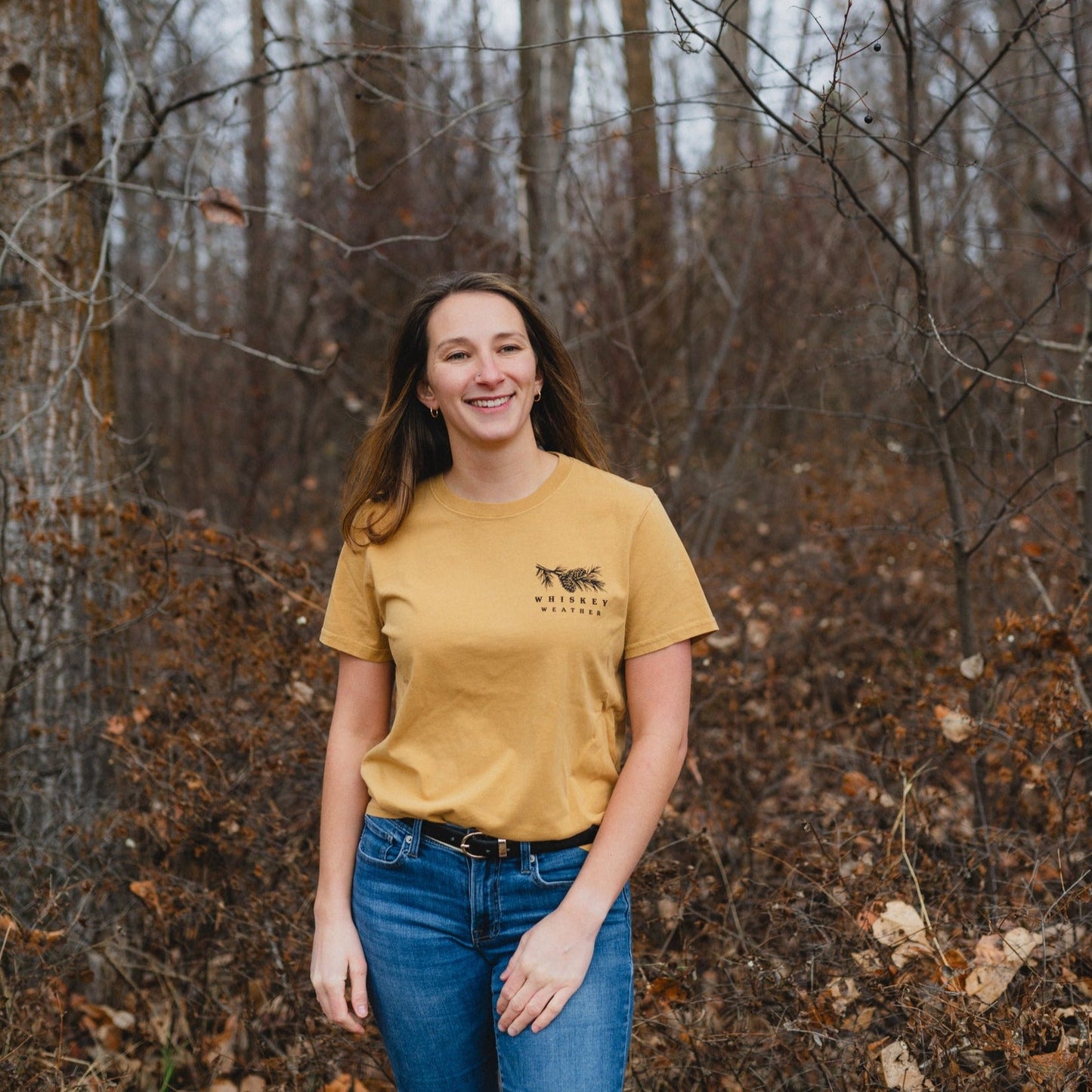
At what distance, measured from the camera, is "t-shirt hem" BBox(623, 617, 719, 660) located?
2047 millimetres

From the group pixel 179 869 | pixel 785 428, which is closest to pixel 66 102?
pixel 179 869

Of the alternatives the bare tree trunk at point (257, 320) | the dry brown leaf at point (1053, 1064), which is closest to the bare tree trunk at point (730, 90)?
the bare tree trunk at point (257, 320)

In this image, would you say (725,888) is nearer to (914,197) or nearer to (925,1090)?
(925,1090)

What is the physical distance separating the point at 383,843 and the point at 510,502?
28.5 inches

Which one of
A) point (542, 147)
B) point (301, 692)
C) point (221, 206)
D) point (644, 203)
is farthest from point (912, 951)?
point (644, 203)

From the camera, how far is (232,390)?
9.70 m

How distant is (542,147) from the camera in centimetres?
516

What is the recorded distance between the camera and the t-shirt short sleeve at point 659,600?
2.05 metres

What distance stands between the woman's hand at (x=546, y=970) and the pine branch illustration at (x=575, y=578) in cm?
58

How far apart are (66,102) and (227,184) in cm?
579

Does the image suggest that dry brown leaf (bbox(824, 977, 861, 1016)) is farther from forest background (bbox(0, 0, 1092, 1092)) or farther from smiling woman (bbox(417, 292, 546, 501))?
smiling woman (bbox(417, 292, 546, 501))

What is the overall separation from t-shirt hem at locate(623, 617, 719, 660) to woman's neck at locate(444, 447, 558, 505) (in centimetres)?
39

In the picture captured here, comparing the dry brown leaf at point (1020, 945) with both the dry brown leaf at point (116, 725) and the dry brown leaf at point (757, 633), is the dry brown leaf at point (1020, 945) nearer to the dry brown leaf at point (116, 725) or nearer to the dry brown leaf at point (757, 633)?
the dry brown leaf at point (757, 633)

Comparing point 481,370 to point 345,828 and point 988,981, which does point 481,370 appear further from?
point 988,981
